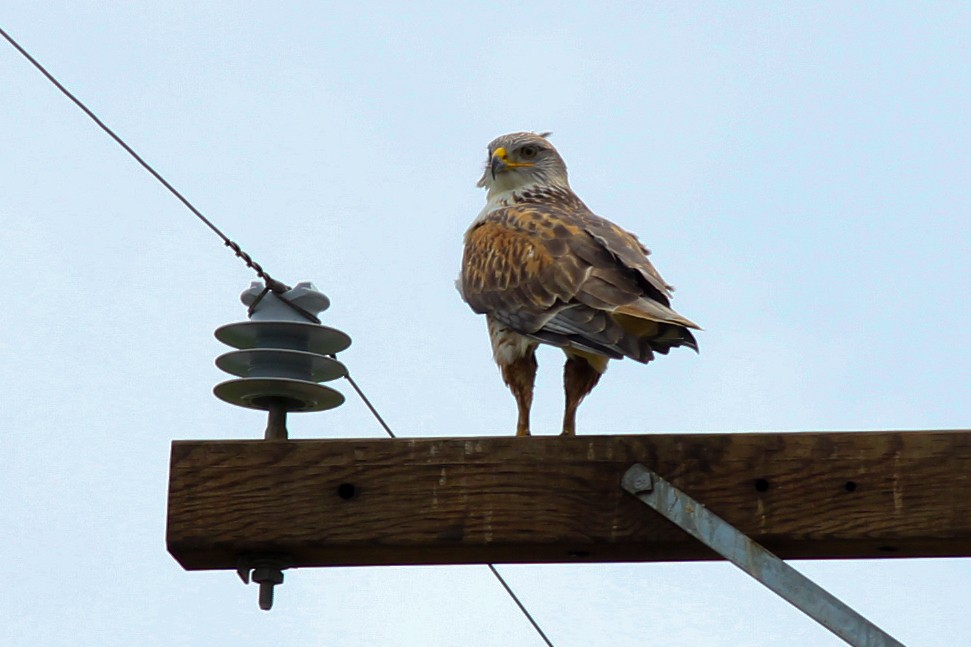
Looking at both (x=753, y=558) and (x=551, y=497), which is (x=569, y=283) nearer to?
(x=551, y=497)

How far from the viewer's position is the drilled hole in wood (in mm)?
3525

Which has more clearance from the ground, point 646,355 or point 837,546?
point 646,355

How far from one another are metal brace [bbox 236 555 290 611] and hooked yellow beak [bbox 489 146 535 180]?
314cm

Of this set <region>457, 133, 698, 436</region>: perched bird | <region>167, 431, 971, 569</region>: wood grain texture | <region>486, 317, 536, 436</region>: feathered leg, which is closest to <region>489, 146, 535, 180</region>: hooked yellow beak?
<region>457, 133, 698, 436</region>: perched bird

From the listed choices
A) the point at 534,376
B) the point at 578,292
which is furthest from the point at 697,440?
the point at 534,376

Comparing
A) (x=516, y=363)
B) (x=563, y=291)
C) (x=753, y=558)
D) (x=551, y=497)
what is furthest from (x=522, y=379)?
(x=753, y=558)

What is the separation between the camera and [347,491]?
353 centimetres

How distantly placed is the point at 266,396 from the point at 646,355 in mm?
1084

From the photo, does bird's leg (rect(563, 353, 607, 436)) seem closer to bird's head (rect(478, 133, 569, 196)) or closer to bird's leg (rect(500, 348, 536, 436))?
bird's leg (rect(500, 348, 536, 436))

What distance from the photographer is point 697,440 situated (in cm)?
346

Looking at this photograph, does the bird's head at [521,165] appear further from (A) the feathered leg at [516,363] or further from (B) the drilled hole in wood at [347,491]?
(B) the drilled hole in wood at [347,491]

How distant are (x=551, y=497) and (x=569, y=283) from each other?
5.14 ft

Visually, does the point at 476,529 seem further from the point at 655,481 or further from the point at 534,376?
the point at 534,376

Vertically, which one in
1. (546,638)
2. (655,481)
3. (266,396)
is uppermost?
(266,396)
